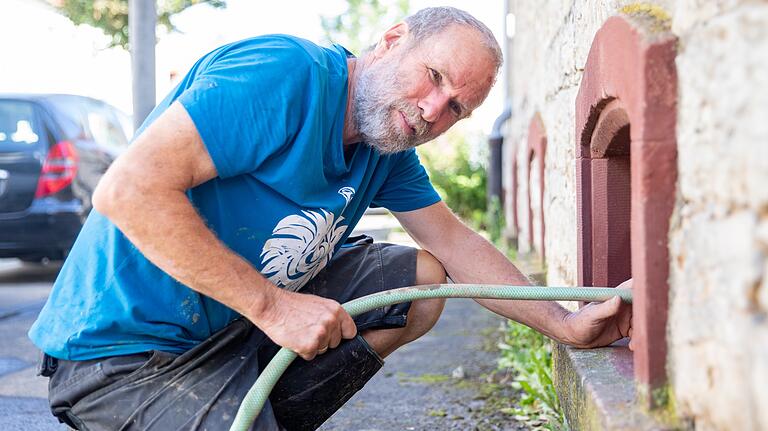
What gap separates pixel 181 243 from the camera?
6.59 ft

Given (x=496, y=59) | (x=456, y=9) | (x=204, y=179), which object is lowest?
(x=204, y=179)

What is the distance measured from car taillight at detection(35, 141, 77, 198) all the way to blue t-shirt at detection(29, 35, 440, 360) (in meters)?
4.47

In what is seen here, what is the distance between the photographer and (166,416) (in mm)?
2238

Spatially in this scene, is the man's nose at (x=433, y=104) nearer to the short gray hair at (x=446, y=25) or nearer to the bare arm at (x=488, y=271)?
the short gray hair at (x=446, y=25)

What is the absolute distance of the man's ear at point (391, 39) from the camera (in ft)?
7.98

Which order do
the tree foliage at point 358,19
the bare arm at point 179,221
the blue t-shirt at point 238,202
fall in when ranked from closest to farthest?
the bare arm at point 179,221 → the blue t-shirt at point 238,202 → the tree foliage at point 358,19

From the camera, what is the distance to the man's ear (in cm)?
243

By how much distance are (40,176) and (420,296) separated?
5.14 metres

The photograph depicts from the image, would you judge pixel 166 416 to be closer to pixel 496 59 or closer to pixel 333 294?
pixel 333 294

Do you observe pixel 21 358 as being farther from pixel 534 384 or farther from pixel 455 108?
pixel 455 108

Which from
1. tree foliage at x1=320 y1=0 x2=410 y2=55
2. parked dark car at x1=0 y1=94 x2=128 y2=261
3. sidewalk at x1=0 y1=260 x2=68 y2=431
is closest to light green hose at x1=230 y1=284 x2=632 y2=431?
sidewalk at x1=0 y1=260 x2=68 y2=431

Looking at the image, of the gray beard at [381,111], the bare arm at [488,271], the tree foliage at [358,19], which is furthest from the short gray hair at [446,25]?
the tree foliage at [358,19]

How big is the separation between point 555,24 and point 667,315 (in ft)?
8.23

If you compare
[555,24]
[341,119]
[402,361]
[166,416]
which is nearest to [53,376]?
[166,416]
